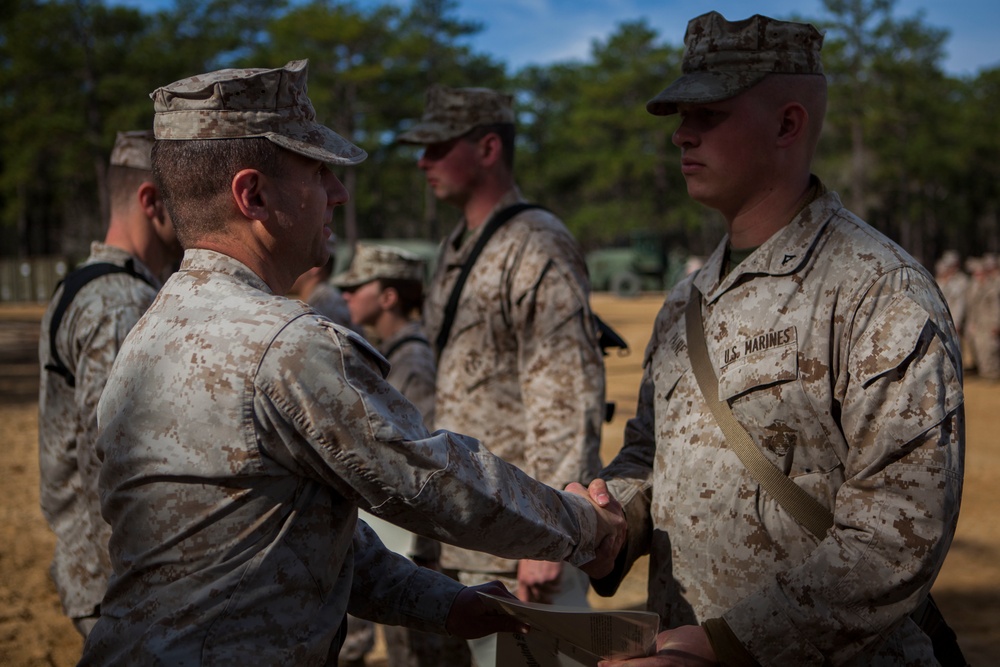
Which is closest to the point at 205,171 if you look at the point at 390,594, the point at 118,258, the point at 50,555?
the point at 390,594

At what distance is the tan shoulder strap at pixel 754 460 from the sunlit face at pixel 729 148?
1.26 ft

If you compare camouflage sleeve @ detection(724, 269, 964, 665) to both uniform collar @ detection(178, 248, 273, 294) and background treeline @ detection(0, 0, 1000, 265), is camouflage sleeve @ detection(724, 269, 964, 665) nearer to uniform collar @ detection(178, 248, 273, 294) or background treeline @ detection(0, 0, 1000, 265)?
uniform collar @ detection(178, 248, 273, 294)

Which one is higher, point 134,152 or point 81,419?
point 134,152

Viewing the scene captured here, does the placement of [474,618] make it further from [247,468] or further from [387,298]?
[387,298]

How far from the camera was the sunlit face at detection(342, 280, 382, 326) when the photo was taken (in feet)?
18.6

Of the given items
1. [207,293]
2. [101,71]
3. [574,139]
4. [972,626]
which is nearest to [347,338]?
[207,293]

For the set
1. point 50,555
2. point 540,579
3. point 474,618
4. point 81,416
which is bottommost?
point 50,555

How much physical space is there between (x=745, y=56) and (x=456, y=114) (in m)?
2.07

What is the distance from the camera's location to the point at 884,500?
2.13 metres

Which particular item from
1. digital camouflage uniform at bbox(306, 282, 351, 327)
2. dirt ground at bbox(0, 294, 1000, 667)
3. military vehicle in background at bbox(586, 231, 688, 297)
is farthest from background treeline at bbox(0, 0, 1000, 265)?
digital camouflage uniform at bbox(306, 282, 351, 327)

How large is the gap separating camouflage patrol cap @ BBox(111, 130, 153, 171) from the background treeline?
110ft

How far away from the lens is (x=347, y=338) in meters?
1.96

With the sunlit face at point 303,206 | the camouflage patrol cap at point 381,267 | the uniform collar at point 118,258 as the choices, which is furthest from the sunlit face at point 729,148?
the camouflage patrol cap at point 381,267

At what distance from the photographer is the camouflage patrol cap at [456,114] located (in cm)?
442
